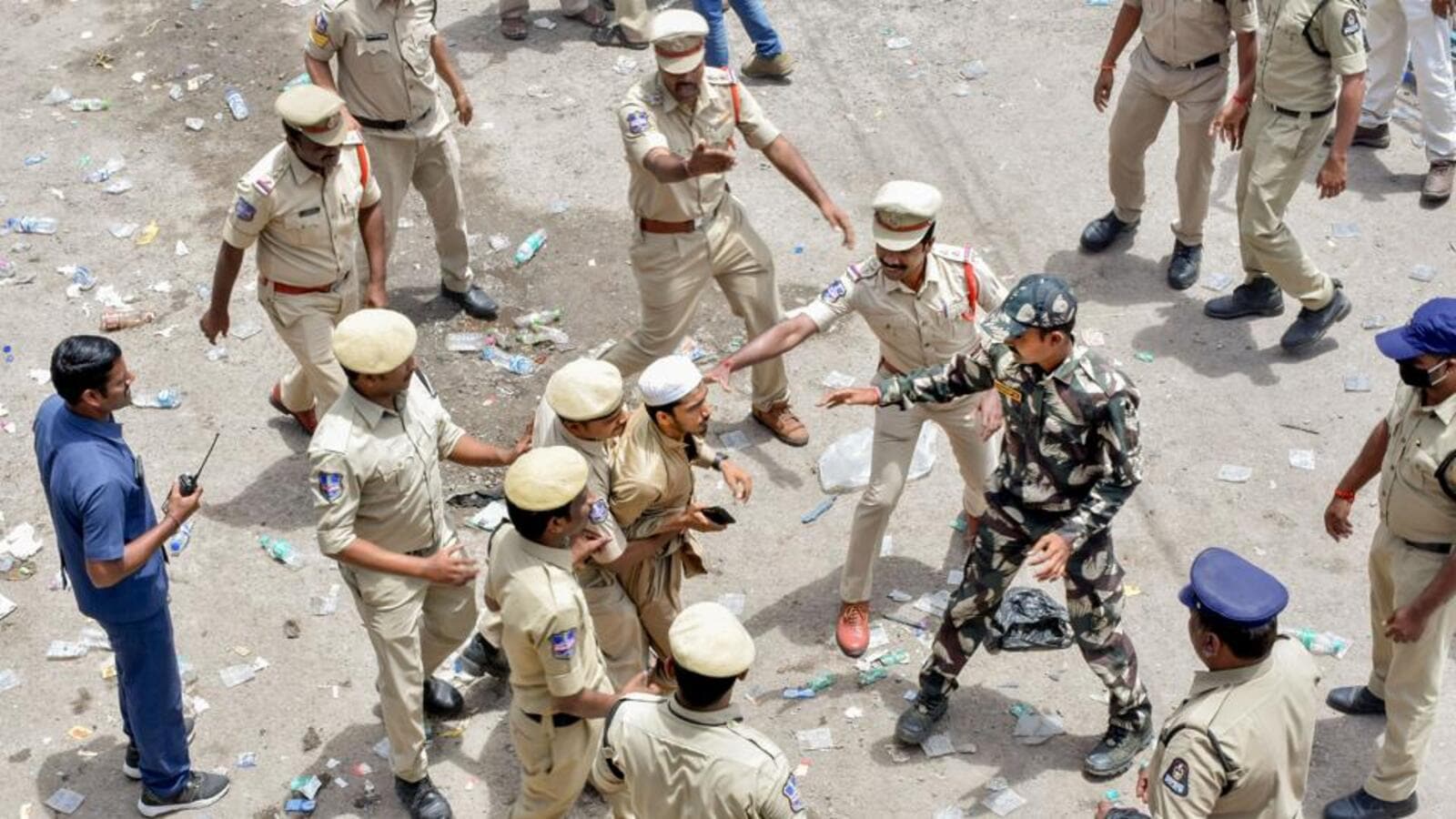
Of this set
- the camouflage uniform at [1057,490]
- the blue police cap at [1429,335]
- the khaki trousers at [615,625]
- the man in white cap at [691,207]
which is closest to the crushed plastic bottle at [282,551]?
the man in white cap at [691,207]

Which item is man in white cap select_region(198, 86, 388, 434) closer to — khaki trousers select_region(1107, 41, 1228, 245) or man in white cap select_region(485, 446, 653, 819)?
man in white cap select_region(485, 446, 653, 819)

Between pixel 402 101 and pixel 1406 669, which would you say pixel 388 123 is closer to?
pixel 402 101

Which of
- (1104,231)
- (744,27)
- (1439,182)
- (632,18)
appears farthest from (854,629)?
(632,18)

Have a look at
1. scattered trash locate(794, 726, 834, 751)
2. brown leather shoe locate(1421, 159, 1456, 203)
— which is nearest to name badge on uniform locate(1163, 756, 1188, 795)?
scattered trash locate(794, 726, 834, 751)

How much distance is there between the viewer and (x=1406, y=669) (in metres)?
5.93

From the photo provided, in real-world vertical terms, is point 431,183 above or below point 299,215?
below

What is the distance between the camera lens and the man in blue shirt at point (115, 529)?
554 centimetres

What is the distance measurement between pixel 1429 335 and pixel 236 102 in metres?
7.97

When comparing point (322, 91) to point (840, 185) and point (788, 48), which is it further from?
point (788, 48)

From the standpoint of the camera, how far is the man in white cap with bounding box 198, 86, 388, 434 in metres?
7.20

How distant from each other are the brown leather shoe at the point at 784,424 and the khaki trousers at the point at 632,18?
391 cm

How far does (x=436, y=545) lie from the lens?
6.29m

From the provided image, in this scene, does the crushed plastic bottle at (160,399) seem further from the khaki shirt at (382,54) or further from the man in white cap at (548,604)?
the man in white cap at (548,604)

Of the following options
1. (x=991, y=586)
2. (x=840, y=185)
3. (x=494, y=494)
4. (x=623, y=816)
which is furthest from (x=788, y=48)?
(x=623, y=816)
